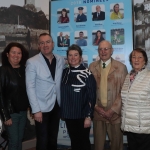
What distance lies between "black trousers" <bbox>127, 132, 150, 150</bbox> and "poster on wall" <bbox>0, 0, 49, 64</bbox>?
2.08 m

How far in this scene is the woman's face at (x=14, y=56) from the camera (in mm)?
2547

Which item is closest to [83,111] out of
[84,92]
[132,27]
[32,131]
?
[84,92]

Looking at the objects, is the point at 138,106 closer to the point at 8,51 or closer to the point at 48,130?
the point at 48,130

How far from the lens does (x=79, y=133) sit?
2482 millimetres

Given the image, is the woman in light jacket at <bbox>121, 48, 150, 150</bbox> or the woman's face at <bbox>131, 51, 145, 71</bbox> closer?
the woman in light jacket at <bbox>121, 48, 150, 150</bbox>

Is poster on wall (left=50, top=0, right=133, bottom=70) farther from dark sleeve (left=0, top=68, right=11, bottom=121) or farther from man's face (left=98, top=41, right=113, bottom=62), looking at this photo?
dark sleeve (left=0, top=68, right=11, bottom=121)

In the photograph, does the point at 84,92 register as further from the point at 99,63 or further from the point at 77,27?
the point at 77,27

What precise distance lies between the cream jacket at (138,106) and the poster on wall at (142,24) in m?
0.90

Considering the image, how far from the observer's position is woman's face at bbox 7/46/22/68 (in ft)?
8.36

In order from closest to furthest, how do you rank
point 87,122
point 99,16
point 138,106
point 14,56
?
point 138,106 < point 87,122 < point 14,56 < point 99,16

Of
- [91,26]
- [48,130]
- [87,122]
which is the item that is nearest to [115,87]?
[87,122]

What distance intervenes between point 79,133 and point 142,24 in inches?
69.8

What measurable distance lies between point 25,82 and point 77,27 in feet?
4.08

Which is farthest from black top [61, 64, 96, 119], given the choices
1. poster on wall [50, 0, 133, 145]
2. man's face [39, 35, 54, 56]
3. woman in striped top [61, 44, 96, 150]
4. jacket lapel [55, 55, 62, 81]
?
poster on wall [50, 0, 133, 145]
